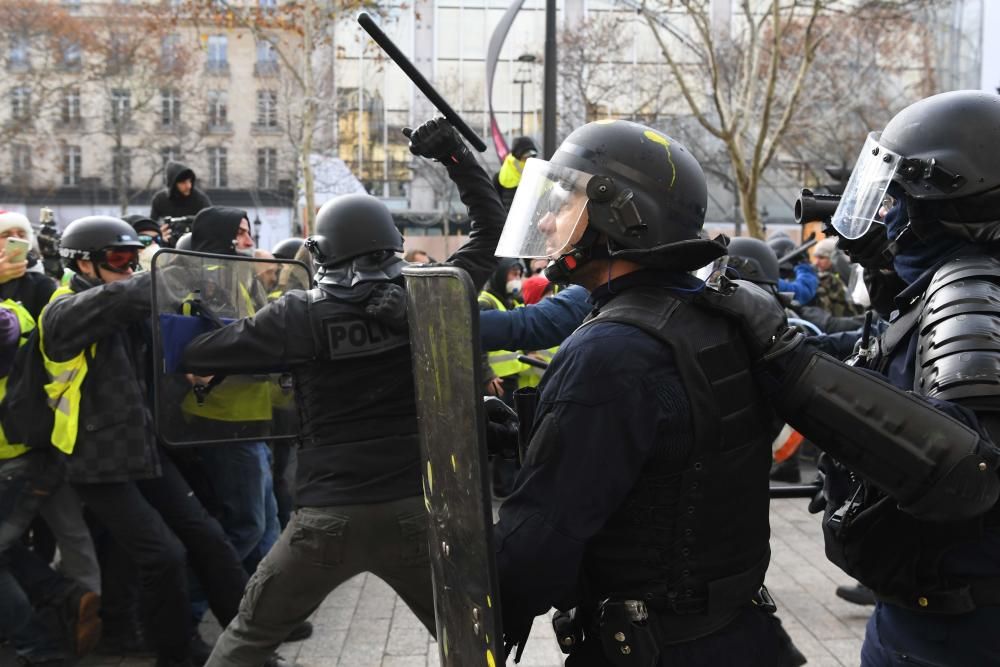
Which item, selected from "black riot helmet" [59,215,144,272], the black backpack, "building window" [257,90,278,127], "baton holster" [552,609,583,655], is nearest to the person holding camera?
"black riot helmet" [59,215,144,272]

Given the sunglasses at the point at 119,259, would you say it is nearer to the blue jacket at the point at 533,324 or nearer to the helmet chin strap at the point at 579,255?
the blue jacket at the point at 533,324

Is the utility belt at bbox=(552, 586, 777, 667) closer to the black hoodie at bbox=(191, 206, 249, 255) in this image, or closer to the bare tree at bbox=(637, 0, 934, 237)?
the black hoodie at bbox=(191, 206, 249, 255)

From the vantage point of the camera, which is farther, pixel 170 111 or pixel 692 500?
pixel 170 111

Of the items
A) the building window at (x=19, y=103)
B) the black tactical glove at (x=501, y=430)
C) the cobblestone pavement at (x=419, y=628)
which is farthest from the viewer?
the building window at (x=19, y=103)

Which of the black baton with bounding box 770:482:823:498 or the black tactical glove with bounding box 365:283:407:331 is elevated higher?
the black tactical glove with bounding box 365:283:407:331

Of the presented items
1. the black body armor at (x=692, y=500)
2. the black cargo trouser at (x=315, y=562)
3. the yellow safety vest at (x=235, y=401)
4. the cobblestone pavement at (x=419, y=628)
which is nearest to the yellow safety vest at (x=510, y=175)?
the cobblestone pavement at (x=419, y=628)

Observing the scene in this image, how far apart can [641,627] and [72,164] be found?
5108cm

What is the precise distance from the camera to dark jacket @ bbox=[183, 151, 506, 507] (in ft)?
11.8

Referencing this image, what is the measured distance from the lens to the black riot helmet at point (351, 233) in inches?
149

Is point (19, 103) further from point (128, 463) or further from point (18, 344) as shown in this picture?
point (128, 463)

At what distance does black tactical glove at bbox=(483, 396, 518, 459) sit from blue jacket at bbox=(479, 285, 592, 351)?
2.10 m

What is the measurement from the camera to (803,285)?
8.62m

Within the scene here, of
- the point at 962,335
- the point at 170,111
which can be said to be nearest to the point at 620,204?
the point at 962,335

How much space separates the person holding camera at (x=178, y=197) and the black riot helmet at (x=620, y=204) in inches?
268
